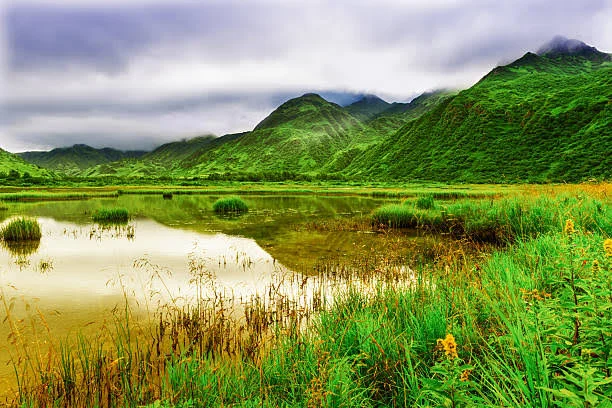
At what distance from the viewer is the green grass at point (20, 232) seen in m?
20.4

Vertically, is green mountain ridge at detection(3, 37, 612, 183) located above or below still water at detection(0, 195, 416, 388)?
above

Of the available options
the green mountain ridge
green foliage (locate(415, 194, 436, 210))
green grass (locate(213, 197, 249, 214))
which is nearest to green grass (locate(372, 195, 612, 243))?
green foliage (locate(415, 194, 436, 210))

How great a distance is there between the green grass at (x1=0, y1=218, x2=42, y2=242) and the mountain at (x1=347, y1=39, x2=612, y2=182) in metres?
109

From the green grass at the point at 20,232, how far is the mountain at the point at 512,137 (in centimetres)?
10889

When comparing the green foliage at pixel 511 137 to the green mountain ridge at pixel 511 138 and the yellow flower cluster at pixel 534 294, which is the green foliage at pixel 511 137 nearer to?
the green mountain ridge at pixel 511 138

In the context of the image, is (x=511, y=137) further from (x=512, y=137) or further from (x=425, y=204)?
(x=425, y=204)

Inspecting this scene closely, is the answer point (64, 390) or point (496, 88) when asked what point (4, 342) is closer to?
point (64, 390)

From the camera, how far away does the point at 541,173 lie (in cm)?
10531

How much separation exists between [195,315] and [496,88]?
216465 millimetres

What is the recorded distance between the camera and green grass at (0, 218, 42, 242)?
20406 millimetres

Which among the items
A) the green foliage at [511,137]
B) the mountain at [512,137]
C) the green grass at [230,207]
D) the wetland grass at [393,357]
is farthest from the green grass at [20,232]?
the mountain at [512,137]

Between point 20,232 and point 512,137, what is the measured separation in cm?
15321

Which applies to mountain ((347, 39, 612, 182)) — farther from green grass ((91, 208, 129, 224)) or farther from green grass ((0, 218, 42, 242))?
green grass ((0, 218, 42, 242))

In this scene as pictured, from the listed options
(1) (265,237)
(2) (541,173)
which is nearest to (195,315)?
(1) (265,237)
